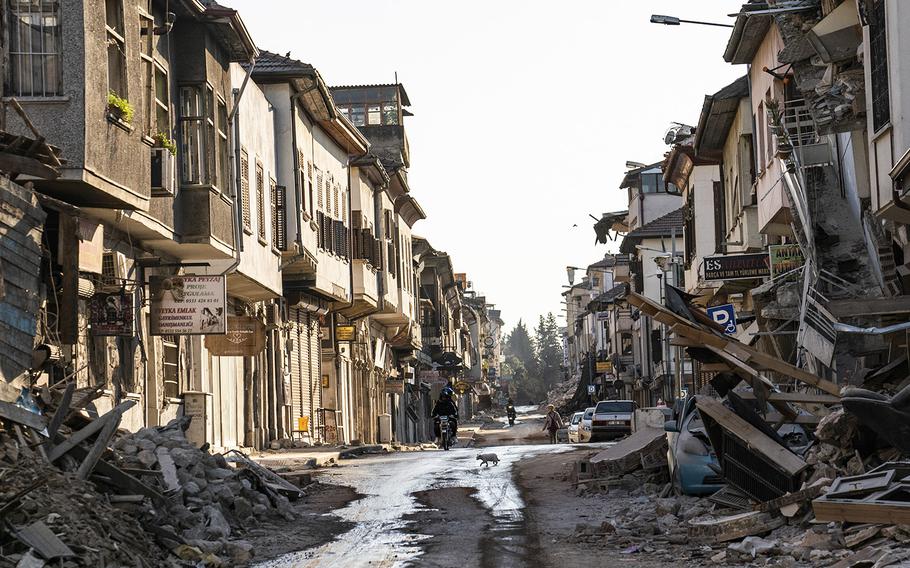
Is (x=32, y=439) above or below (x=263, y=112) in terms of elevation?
below

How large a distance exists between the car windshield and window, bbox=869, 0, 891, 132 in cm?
2866

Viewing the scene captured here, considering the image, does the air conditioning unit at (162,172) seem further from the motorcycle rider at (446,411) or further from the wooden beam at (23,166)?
the motorcycle rider at (446,411)

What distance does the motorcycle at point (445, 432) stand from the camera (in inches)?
1607

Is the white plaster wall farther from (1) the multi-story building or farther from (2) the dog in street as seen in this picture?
(2) the dog in street

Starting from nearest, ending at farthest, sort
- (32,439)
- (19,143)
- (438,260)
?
(32,439), (19,143), (438,260)

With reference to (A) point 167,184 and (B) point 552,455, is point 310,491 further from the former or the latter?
(B) point 552,455

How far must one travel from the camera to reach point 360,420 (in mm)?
52531

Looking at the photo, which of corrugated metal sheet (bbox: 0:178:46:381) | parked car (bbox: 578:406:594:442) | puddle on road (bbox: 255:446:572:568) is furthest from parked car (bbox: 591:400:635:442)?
corrugated metal sheet (bbox: 0:178:46:381)

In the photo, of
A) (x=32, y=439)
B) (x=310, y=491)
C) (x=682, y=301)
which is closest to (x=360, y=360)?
(x=310, y=491)

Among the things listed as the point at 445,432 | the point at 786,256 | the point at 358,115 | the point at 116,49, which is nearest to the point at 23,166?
the point at 116,49

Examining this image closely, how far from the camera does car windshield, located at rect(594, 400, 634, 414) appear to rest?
4794 centimetres

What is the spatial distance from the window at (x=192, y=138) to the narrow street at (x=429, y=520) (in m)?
6.15

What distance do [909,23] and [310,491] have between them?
11.9 meters

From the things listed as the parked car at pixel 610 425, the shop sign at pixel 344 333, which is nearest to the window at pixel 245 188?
the shop sign at pixel 344 333
